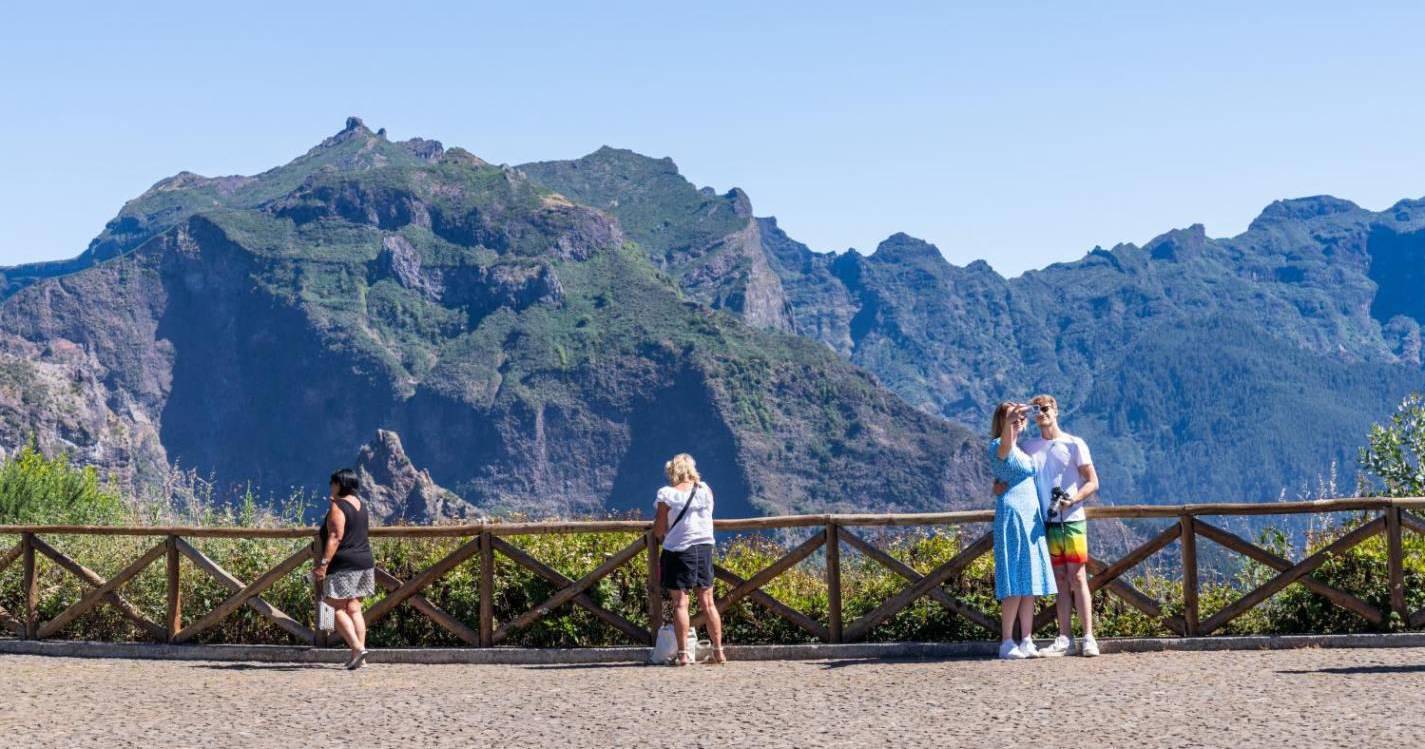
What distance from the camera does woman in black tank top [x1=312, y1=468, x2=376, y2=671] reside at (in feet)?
42.7

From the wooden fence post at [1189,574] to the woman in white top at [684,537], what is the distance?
144 inches

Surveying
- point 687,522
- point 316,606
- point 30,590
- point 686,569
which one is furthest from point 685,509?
point 30,590

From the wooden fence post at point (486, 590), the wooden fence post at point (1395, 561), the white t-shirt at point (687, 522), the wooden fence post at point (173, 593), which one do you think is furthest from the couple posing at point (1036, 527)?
the wooden fence post at point (173, 593)

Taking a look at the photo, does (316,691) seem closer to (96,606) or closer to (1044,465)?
(96,606)

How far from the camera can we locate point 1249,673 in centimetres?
1127

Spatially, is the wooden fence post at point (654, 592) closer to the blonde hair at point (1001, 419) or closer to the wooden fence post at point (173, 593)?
the blonde hair at point (1001, 419)

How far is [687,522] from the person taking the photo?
12.6 m

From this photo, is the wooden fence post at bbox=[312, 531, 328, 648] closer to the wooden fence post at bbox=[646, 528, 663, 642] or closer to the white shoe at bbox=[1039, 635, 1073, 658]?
the wooden fence post at bbox=[646, 528, 663, 642]

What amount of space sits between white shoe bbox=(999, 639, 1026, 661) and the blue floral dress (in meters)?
0.37

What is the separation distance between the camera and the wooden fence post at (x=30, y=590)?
614 inches

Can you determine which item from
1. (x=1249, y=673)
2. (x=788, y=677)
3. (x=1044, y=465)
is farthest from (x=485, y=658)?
(x=1249, y=673)

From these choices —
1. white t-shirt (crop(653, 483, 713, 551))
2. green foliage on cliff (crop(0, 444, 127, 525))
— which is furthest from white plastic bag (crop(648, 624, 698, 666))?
green foliage on cliff (crop(0, 444, 127, 525))

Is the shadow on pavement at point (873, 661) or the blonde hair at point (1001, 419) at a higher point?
the blonde hair at point (1001, 419)

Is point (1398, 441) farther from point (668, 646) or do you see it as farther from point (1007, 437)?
point (668, 646)
